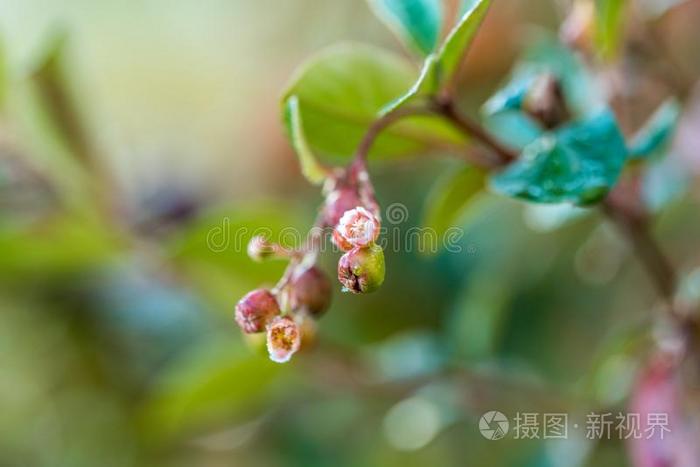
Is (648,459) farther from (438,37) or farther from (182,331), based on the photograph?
(182,331)

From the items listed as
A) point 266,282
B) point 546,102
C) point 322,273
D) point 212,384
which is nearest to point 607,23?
point 546,102

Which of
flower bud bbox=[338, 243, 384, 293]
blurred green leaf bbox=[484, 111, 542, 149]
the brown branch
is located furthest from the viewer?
blurred green leaf bbox=[484, 111, 542, 149]

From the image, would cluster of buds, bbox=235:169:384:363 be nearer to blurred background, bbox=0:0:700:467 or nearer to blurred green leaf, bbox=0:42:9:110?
blurred background, bbox=0:0:700:467

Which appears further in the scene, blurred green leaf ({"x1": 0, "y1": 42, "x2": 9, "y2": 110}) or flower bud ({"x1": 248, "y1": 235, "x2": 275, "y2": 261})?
blurred green leaf ({"x1": 0, "y1": 42, "x2": 9, "y2": 110})

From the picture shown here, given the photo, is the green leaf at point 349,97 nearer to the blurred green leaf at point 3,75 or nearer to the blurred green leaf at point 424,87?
the blurred green leaf at point 424,87

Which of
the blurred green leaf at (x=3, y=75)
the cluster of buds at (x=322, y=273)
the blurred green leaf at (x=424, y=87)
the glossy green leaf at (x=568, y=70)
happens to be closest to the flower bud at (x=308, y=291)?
the cluster of buds at (x=322, y=273)

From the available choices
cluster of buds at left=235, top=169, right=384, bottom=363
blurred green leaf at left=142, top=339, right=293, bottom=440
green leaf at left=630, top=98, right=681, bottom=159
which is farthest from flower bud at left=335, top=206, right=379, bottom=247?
blurred green leaf at left=142, top=339, right=293, bottom=440

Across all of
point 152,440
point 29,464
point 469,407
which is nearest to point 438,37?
point 469,407
